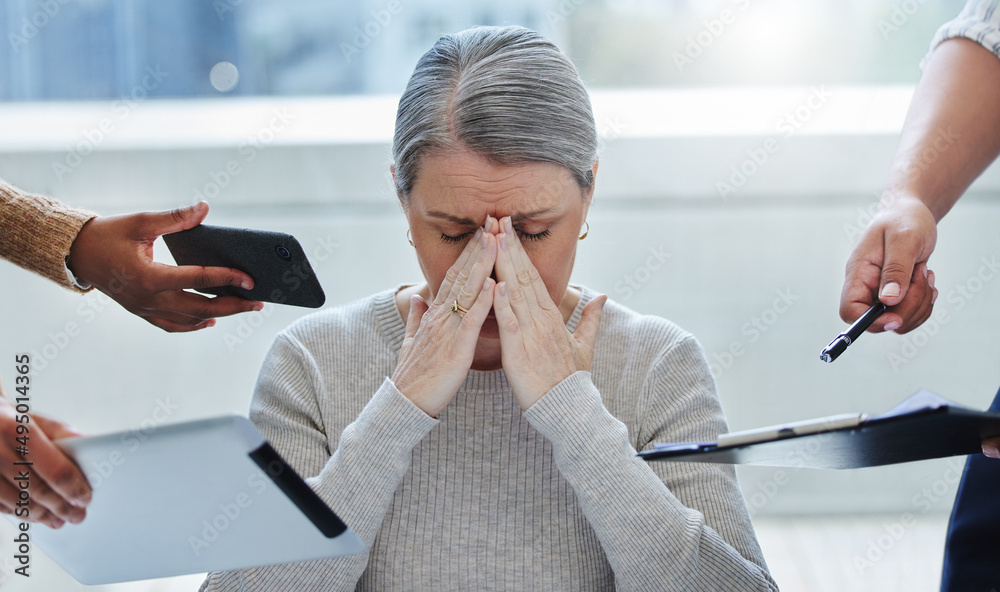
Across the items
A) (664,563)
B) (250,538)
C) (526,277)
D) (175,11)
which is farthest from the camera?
(175,11)

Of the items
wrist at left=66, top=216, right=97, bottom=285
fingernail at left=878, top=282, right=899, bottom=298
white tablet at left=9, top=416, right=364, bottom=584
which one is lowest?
white tablet at left=9, top=416, right=364, bottom=584

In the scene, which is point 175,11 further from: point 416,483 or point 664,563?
point 664,563

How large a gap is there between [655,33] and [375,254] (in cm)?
111

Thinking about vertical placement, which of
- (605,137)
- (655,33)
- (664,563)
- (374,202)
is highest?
(655,33)

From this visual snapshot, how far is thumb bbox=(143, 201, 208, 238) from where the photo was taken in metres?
1.19

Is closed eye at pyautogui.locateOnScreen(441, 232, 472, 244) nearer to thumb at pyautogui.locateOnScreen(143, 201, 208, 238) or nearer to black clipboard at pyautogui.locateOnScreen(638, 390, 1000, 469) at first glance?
thumb at pyautogui.locateOnScreen(143, 201, 208, 238)

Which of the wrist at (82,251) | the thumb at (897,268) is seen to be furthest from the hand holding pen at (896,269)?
the wrist at (82,251)

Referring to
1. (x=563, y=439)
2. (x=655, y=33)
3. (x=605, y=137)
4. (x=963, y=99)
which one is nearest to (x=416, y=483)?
(x=563, y=439)

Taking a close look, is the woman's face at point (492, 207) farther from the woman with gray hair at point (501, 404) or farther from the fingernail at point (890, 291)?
the fingernail at point (890, 291)

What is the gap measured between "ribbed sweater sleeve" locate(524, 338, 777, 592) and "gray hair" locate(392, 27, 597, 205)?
0.38m

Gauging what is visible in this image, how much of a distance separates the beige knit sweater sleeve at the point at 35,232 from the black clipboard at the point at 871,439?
3.07 ft

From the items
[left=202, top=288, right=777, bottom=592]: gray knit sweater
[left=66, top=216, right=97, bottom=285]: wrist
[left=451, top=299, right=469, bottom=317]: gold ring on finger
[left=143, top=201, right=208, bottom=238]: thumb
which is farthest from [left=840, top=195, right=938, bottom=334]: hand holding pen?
[left=66, top=216, right=97, bottom=285]: wrist

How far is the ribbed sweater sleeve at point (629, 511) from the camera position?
1.14m

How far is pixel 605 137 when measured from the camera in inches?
93.4
